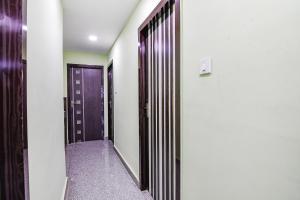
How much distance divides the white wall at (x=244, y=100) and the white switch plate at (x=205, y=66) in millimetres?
35

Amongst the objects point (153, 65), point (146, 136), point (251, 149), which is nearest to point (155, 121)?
point (146, 136)

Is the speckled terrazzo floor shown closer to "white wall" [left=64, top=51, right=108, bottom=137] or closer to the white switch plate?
"white wall" [left=64, top=51, right=108, bottom=137]

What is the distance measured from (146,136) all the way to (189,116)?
1015mm

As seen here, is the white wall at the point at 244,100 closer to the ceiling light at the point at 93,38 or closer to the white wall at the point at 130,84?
the white wall at the point at 130,84

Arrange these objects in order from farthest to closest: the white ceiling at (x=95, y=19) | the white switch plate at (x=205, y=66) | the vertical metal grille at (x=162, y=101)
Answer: the white ceiling at (x=95, y=19), the vertical metal grille at (x=162, y=101), the white switch plate at (x=205, y=66)

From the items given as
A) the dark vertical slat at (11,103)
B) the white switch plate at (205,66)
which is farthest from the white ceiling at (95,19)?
the dark vertical slat at (11,103)

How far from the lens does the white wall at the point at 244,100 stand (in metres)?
0.60

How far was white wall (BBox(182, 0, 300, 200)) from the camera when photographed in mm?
604

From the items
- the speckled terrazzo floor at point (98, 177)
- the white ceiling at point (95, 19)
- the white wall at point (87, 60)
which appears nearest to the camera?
the speckled terrazzo floor at point (98, 177)

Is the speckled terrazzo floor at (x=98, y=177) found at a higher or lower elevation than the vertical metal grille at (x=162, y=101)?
lower

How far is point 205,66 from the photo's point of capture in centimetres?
98

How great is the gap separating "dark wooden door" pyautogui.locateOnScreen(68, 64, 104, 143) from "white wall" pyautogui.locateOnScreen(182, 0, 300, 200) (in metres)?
3.88

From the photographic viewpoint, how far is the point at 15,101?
1.92 ft

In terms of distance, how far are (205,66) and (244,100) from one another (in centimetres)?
32
